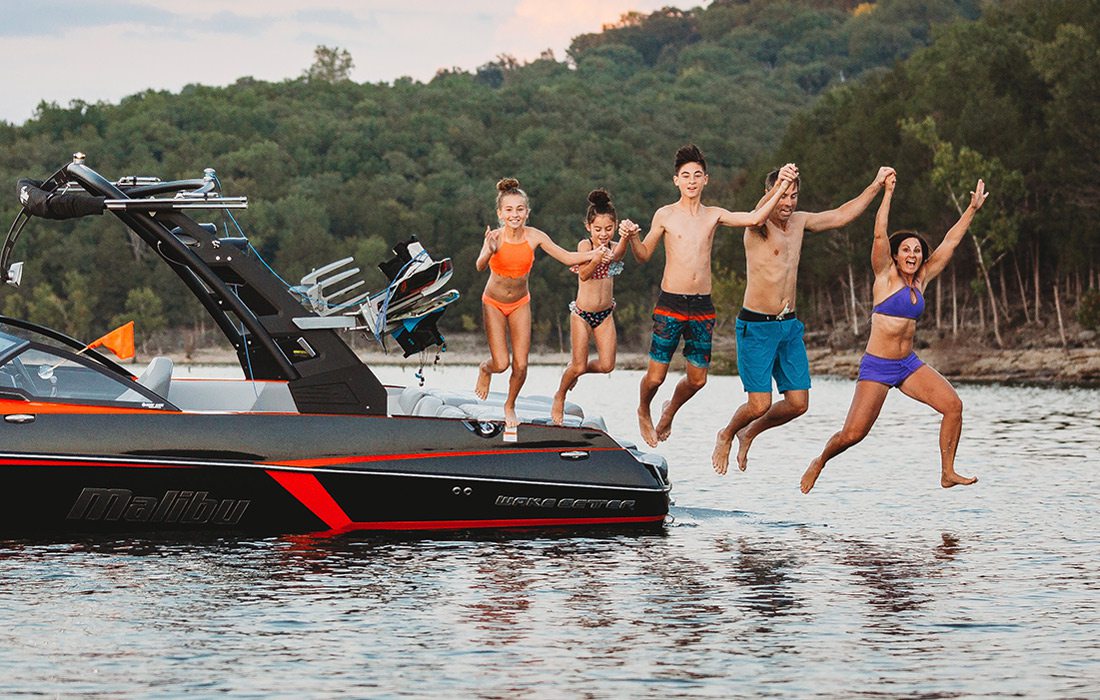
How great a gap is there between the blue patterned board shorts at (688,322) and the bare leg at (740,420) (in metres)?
0.47

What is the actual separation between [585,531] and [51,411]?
15.4ft

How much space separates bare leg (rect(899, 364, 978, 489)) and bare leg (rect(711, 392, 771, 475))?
42.5 inches

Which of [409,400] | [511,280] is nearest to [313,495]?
[409,400]

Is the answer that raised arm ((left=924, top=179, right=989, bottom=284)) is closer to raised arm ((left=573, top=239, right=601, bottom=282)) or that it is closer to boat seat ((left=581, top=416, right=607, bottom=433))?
raised arm ((left=573, top=239, right=601, bottom=282))

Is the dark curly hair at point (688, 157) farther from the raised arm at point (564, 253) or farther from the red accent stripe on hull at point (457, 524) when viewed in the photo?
the red accent stripe on hull at point (457, 524)

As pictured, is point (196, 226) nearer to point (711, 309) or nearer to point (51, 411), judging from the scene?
point (51, 411)

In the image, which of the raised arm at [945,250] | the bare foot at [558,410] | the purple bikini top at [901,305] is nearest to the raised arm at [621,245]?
the bare foot at [558,410]

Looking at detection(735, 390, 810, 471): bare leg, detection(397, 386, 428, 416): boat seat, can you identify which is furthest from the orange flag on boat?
detection(735, 390, 810, 471): bare leg

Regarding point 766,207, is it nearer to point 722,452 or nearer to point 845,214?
point 845,214

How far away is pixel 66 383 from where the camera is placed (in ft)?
48.6

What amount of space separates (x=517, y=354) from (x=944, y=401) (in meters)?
3.36

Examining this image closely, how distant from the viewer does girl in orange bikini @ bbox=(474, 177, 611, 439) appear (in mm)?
14742

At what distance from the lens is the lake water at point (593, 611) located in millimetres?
10281

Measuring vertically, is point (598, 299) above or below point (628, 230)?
below
